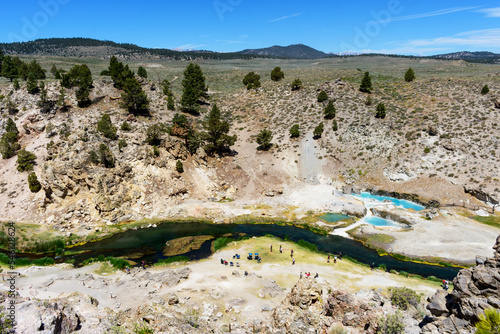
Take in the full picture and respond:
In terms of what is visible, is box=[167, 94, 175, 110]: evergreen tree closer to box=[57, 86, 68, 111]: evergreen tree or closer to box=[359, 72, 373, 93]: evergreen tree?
box=[57, 86, 68, 111]: evergreen tree

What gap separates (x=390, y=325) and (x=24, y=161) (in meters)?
67.8

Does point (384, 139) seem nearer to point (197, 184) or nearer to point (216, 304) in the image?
point (197, 184)

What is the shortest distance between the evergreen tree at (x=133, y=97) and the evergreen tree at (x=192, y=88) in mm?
12329

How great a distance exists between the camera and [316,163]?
2699 inches

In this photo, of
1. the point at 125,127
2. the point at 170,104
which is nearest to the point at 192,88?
the point at 170,104

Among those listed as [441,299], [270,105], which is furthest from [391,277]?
[270,105]

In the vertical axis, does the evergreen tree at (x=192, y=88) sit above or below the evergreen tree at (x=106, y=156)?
above

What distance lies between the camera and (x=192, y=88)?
80.0 metres

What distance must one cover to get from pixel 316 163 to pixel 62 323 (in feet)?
198

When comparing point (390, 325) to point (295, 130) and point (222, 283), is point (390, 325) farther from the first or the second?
point (295, 130)

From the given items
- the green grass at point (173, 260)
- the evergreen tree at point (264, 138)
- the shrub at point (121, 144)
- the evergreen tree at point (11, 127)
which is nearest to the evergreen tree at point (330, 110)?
the evergreen tree at point (264, 138)

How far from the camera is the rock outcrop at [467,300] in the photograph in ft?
43.9

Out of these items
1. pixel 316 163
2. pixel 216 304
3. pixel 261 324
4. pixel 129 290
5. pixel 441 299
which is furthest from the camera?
pixel 316 163

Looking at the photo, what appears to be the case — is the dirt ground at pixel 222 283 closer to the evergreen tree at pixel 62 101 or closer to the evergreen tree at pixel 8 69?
the evergreen tree at pixel 62 101
